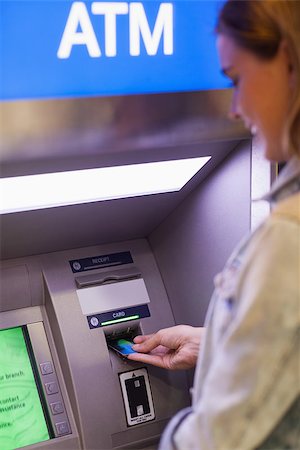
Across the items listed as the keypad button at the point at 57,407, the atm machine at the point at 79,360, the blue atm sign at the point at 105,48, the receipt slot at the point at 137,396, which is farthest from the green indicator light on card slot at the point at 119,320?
the blue atm sign at the point at 105,48

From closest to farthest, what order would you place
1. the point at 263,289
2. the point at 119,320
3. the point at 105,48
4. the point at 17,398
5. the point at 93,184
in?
1. the point at 263,289
2. the point at 105,48
3. the point at 93,184
4. the point at 17,398
5. the point at 119,320

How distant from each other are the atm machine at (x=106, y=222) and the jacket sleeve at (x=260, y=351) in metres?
0.59

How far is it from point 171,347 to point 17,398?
493 mm

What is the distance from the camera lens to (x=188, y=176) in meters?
2.06

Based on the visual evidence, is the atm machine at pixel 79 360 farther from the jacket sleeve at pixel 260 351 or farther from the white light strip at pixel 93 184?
the jacket sleeve at pixel 260 351

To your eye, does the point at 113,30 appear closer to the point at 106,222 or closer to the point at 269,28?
the point at 269,28

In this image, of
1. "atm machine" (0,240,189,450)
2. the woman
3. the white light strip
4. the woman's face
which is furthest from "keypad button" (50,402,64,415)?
the woman's face

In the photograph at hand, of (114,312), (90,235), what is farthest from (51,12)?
(114,312)

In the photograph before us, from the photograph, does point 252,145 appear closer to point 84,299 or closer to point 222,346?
point 84,299

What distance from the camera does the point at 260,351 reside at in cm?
112

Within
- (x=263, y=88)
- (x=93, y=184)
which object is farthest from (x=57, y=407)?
(x=263, y=88)

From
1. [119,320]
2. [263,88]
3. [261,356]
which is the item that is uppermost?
[263,88]

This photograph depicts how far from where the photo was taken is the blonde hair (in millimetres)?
1125

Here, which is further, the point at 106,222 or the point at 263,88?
the point at 106,222
